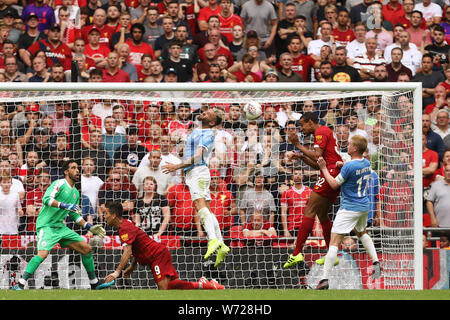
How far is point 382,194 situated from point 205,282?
2.82m

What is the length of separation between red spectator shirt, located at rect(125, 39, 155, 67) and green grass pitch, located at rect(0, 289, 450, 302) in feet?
24.0

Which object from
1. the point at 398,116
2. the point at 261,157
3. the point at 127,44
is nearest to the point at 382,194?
the point at 398,116

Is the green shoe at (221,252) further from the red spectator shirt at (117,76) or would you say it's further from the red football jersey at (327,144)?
the red spectator shirt at (117,76)

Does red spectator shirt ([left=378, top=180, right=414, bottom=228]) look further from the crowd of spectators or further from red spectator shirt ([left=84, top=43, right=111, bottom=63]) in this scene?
red spectator shirt ([left=84, top=43, right=111, bottom=63])

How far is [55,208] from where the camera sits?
1105 centimetres

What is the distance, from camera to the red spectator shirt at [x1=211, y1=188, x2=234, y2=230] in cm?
1189

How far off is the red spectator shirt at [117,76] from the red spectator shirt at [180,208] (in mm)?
3200

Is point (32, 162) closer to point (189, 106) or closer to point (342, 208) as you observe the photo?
point (189, 106)

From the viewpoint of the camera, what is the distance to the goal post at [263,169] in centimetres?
1076

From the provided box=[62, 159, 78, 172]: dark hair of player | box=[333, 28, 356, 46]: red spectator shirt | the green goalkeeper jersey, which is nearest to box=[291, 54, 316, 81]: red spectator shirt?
box=[333, 28, 356, 46]: red spectator shirt

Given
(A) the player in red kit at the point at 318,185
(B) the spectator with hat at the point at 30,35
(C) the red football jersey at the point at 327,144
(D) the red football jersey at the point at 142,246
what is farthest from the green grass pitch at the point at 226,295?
(B) the spectator with hat at the point at 30,35

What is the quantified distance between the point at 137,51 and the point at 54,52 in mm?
1492

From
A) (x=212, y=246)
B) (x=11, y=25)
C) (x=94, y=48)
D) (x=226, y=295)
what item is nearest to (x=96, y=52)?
(x=94, y=48)

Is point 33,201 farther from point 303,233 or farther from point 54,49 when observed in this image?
point 303,233
